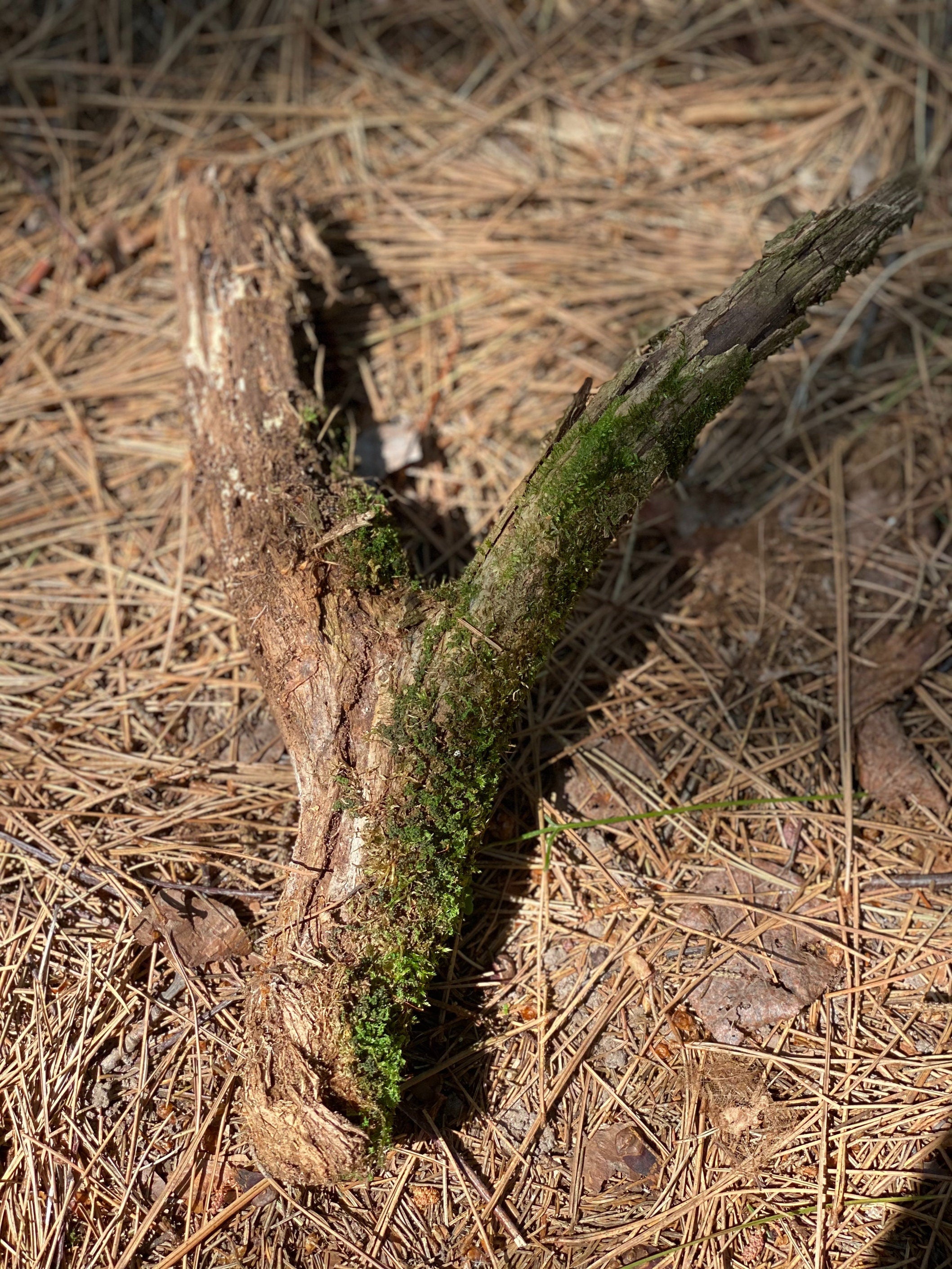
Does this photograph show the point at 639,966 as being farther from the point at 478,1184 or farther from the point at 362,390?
the point at 362,390

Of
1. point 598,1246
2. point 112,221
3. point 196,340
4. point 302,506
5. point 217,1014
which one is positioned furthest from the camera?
point 112,221

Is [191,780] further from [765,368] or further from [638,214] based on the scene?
[638,214]

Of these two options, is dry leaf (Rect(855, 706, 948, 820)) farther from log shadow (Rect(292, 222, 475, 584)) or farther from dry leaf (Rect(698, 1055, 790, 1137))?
log shadow (Rect(292, 222, 475, 584))

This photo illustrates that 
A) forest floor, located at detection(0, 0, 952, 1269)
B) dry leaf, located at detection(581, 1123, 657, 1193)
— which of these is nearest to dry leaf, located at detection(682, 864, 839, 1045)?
forest floor, located at detection(0, 0, 952, 1269)

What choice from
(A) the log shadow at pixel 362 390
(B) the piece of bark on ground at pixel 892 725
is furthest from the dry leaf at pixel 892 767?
(A) the log shadow at pixel 362 390

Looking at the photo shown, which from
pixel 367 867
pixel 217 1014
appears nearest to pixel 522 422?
pixel 367 867

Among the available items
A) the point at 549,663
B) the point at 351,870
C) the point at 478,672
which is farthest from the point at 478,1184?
the point at 549,663
